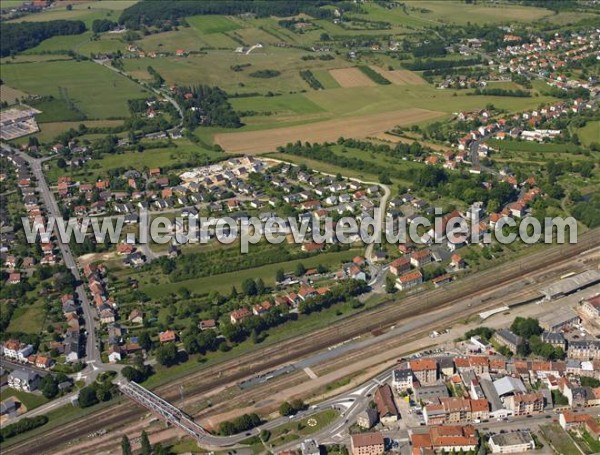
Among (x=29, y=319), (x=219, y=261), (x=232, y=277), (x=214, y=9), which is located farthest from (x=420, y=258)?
(x=214, y=9)

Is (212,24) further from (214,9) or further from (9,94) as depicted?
(9,94)

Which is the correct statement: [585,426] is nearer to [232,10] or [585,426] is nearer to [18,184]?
[18,184]

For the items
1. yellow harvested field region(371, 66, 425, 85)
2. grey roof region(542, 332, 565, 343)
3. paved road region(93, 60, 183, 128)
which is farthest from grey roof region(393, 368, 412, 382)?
yellow harvested field region(371, 66, 425, 85)

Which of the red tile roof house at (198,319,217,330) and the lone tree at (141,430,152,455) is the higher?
the red tile roof house at (198,319,217,330)

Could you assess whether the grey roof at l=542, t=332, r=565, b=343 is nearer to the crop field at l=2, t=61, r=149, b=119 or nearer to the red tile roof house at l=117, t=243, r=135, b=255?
the red tile roof house at l=117, t=243, r=135, b=255

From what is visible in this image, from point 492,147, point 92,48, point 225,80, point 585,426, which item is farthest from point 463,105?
point 92,48

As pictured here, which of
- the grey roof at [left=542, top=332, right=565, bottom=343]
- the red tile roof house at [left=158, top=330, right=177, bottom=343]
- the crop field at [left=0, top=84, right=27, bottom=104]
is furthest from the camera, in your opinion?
the crop field at [left=0, top=84, right=27, bottom=104]
